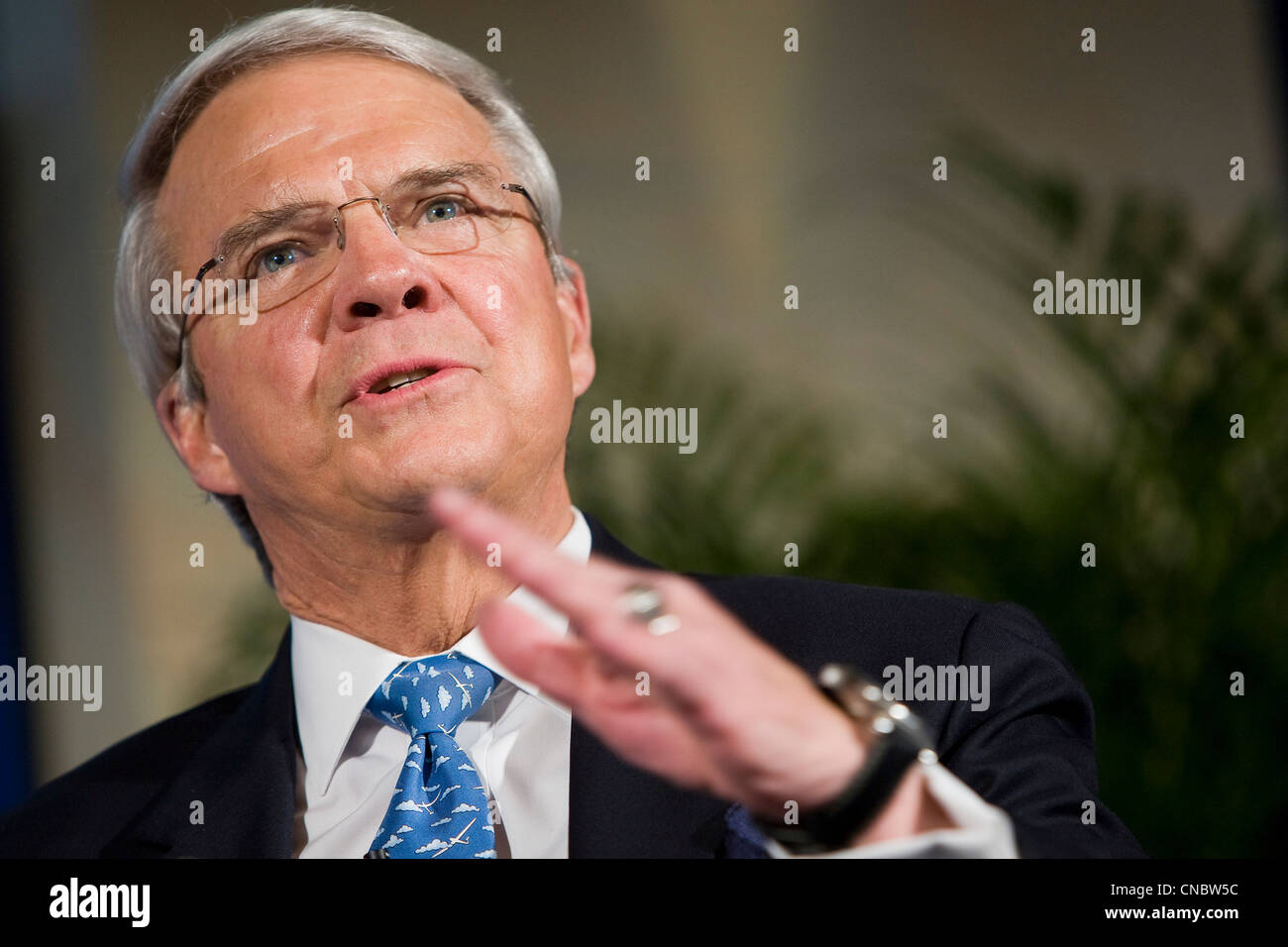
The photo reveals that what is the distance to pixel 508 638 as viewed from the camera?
0.94 meters

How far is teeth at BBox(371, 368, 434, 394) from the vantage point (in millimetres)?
1648

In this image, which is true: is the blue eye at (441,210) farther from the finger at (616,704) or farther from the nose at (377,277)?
the finger at (616,704)

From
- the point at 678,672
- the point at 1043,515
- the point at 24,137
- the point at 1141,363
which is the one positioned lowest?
the point at 678,672

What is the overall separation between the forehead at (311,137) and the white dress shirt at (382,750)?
0.61 metres

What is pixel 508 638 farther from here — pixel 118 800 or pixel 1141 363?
pixel 1141 363

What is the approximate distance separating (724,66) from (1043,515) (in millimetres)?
1585

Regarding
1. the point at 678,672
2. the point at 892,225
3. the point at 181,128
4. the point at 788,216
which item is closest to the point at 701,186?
the point at 788,216

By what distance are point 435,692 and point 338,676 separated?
0.19m

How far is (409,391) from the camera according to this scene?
5.26ft

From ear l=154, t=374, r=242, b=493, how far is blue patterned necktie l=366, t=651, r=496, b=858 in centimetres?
49

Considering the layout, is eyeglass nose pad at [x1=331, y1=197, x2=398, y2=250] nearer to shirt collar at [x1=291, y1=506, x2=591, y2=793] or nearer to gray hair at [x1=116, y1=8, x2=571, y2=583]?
gray hair at [x1=116, y1=8, x2=571, y2=583]

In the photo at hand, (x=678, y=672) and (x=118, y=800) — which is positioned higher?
(x=678, y=672)

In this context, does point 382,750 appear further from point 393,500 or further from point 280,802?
point 393,500

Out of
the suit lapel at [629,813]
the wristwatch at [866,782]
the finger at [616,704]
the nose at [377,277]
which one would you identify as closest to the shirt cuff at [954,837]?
the wristwatch at [866,782]
